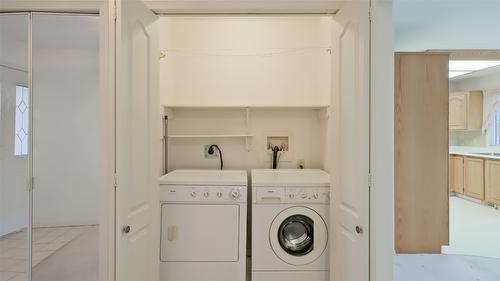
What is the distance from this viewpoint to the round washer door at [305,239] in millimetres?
2283

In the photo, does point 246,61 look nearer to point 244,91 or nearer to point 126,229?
point 244,91

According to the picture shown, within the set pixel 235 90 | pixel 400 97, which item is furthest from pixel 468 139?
pixel 235 90

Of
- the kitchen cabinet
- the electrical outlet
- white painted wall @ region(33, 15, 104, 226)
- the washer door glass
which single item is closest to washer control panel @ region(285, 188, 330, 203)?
the washer door glass

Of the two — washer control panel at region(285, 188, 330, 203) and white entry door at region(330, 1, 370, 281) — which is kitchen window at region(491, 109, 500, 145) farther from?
white entry door at region(330, 1, 370, 281)

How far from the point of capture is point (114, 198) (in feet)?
4.78

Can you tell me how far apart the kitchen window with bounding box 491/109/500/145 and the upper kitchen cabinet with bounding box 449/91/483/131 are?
21cm

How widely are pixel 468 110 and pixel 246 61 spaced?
5.30 m

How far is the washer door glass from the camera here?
91.3 inches

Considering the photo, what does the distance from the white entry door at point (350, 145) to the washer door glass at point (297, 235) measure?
1.31ft

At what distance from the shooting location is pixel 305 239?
2.38 m

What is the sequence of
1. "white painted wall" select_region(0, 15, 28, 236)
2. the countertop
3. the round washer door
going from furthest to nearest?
the countertop < the round washer door < "white painted wall" select_region(0, 15, 28, 236)

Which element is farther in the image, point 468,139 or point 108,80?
point 468,139

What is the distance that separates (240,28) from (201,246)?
2.27 m

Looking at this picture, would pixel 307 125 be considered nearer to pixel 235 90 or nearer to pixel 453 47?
pixel 235 90
